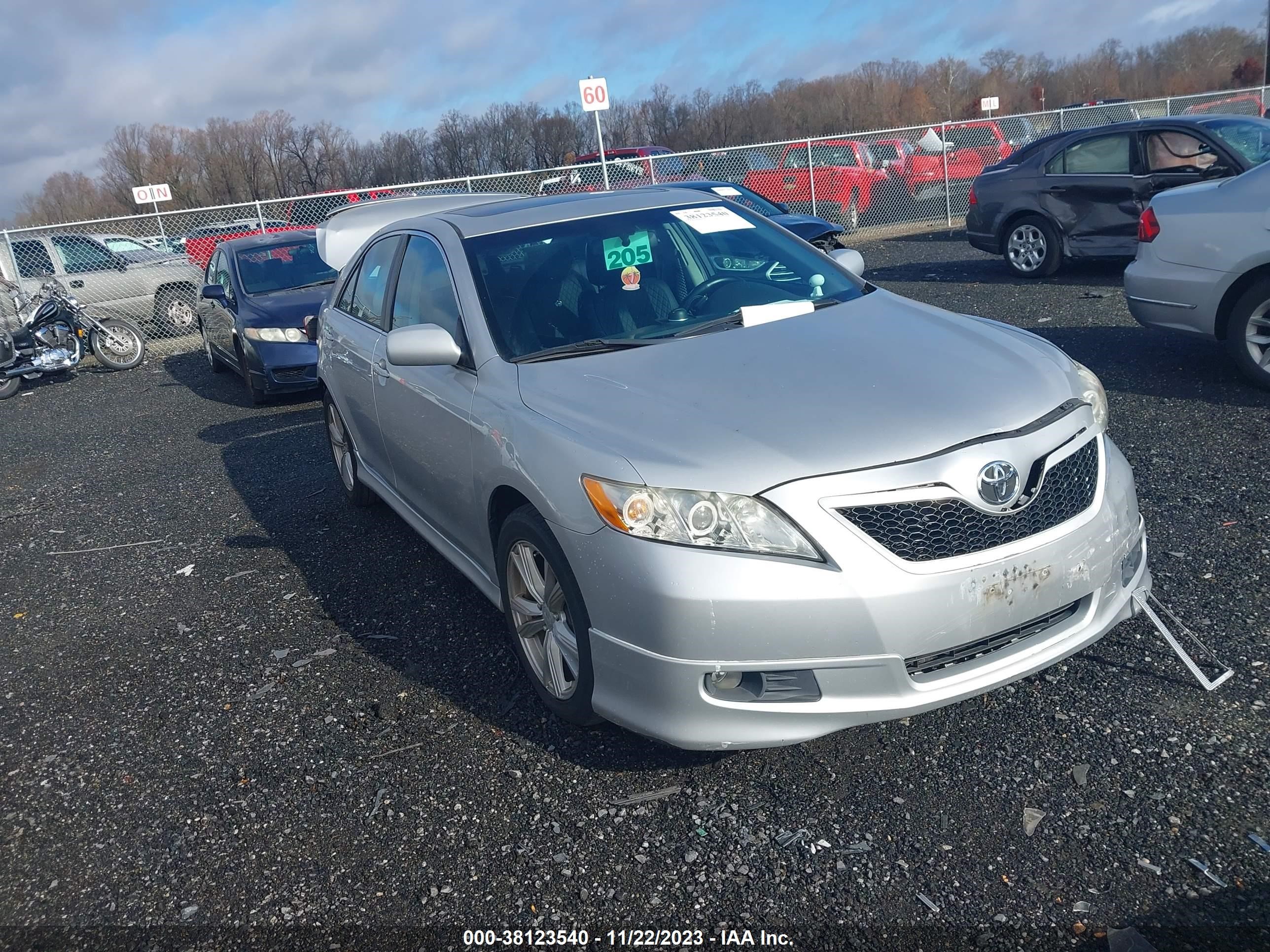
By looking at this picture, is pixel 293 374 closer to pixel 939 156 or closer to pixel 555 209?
pixel 555 209

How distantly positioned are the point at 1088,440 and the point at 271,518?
15.6 feet

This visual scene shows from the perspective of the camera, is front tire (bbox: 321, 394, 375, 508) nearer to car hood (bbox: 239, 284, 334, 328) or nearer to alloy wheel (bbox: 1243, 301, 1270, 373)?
car hood (bbox: 239, 284, 334, 328)

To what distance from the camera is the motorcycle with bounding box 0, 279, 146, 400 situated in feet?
41.5

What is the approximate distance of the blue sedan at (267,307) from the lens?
962 cm

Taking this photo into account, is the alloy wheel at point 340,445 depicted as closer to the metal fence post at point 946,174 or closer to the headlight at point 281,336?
the headlight at point 281,336

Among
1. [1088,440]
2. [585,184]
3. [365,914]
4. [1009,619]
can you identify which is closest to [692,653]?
[1009,619]

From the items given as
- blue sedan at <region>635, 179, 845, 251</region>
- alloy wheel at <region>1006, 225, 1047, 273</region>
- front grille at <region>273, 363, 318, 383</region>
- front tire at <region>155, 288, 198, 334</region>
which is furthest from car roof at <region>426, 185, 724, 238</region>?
front tire at <region>155, 288, 198, 334</region>

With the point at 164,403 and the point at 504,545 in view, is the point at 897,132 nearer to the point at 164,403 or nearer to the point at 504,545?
the point at 164,403

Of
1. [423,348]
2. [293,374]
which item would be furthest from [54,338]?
[423,348]

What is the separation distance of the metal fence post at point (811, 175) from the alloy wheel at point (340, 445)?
45.2ft

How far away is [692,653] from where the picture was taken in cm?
274

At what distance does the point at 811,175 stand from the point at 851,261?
569 inches

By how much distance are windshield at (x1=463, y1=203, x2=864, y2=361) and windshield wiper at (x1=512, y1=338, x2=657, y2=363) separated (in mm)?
13

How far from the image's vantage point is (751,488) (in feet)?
9.00
